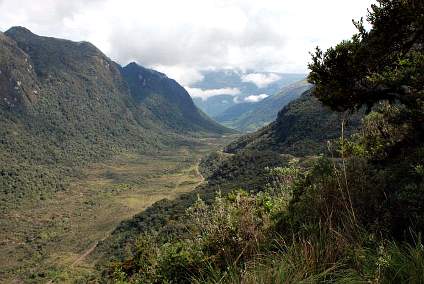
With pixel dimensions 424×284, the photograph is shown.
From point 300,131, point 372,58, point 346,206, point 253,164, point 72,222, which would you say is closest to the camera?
point 346,206

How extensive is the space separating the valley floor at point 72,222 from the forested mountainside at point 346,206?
69.3 metres

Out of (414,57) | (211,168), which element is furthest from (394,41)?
(211,168)

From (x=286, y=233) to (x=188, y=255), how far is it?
1965mm

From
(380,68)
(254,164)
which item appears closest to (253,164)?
(254,164)

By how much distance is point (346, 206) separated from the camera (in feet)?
18.3

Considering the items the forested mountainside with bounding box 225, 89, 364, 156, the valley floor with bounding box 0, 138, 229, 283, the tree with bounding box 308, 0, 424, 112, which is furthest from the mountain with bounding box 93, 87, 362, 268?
the tree with bounding box 308, 0, 424, 112

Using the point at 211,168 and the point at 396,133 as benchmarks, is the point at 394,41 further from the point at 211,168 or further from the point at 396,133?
the point at 211,168

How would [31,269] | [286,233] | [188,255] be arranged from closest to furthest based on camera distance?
[286,233] < [188,255] < [31,269]

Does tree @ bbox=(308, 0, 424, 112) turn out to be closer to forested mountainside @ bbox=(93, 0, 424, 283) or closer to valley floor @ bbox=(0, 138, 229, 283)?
forested mountainside @ bbox=(93, 0, 424, 283)

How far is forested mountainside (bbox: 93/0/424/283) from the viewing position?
4754 millimetres

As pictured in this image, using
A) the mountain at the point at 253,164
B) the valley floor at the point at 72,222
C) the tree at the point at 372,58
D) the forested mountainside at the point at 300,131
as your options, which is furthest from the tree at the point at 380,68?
the forested mountainside at the point at 300,131

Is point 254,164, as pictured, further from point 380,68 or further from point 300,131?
point 380,68

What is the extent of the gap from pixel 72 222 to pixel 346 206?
5013 inches

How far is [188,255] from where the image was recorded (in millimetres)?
7695
